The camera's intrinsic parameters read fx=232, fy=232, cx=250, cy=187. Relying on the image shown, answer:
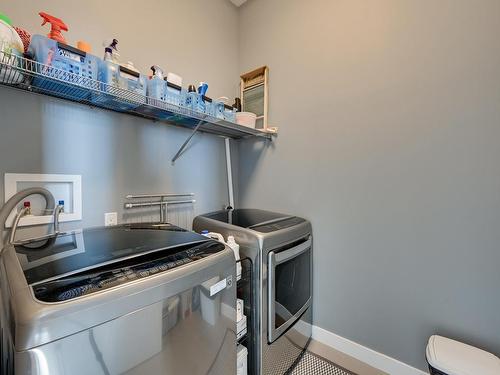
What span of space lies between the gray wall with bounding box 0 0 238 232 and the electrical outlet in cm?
2

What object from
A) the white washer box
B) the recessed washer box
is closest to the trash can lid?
the white washer box

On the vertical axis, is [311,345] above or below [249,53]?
below

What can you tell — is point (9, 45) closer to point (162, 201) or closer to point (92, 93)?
point (92, 93)

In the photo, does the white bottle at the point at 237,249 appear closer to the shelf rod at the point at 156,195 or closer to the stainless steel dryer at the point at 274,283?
the stainless steel dryer at the point at 274,283

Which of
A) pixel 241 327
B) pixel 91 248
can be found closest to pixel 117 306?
pixel 91 248

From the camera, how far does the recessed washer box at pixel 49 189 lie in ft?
3.53

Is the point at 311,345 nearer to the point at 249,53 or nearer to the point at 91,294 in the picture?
the point at 91,294

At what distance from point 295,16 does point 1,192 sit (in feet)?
7.13

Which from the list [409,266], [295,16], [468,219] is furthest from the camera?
[295,16]

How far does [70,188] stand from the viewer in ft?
4.10

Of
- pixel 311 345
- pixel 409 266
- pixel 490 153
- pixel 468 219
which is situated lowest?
pixel 311 345

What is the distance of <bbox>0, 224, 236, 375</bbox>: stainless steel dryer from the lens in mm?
542

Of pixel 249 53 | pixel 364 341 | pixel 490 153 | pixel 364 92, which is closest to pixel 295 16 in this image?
pixel 249 53

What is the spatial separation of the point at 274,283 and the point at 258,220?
43 cm
